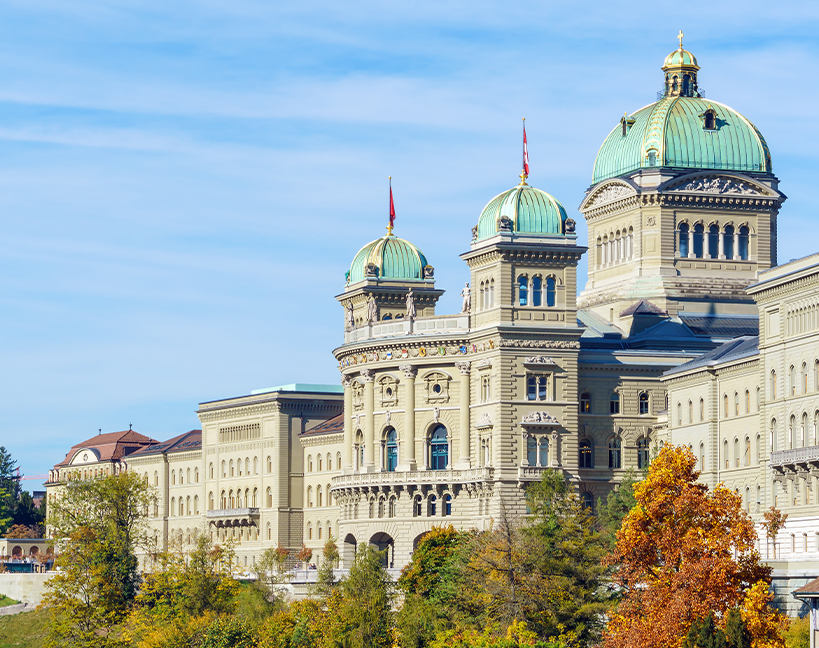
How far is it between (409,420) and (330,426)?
35.5m

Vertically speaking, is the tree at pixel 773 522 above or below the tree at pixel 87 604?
above

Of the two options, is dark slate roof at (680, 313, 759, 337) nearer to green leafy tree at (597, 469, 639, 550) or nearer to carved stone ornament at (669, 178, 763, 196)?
carved stone ornament at (669, 178, 763, 196)

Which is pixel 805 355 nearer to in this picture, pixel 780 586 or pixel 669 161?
pixel 780 586

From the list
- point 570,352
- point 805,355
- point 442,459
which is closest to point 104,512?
point 442,459

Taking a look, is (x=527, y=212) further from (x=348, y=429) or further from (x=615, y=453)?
(x=348, y=429)

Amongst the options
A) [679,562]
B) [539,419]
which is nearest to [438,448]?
[539,419]

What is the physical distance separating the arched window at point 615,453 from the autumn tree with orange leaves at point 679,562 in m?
62.1

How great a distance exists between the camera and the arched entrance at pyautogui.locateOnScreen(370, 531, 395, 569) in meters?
152

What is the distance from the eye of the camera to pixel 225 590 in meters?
126

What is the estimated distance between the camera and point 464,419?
483 ft

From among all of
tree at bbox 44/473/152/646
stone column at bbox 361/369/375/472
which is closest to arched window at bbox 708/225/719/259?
stone column at bbox 361/369/375/472

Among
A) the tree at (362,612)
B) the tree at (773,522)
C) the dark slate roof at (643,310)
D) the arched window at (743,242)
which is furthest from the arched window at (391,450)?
the tree at (773,522)

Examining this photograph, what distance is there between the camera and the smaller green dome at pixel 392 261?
172m

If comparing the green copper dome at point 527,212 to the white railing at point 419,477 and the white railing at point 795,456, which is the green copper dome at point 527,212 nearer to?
the white railing at point 419,477
